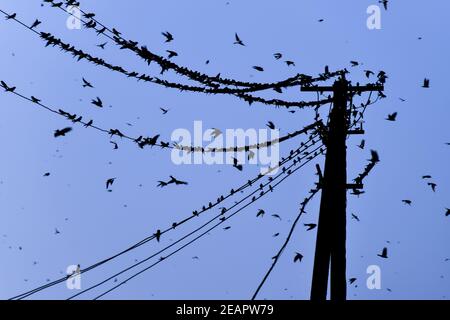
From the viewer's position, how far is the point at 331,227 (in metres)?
9.36

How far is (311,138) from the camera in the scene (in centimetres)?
1154

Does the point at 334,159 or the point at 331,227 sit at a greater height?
the point at 334,159

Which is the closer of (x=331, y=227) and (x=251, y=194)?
(x=331, y=227)
